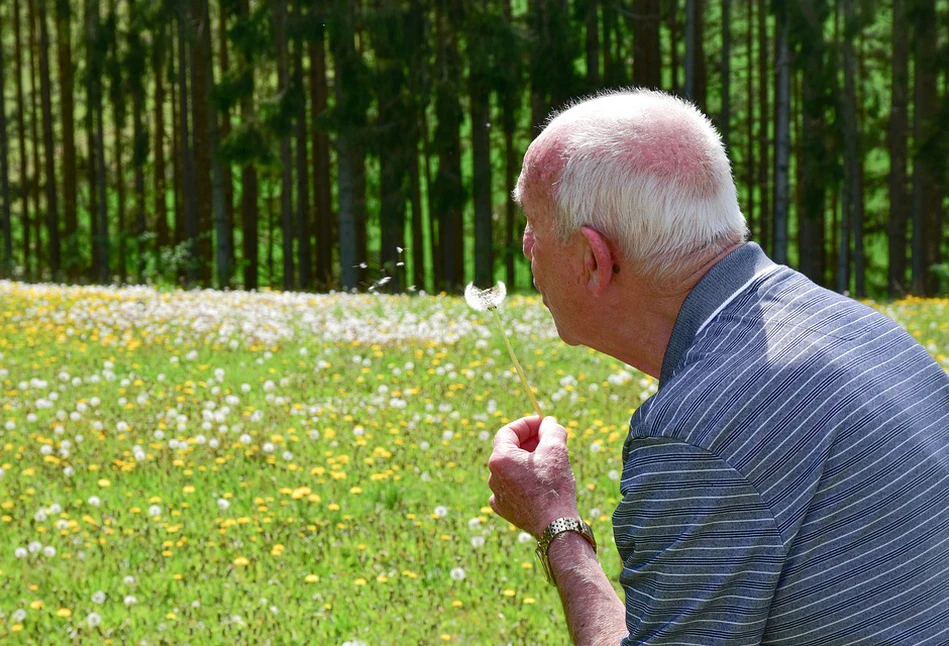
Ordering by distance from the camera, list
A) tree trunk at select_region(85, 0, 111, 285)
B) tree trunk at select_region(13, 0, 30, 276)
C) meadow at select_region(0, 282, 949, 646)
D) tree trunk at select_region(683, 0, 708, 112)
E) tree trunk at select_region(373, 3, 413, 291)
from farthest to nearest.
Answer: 1. tree trunk at select_region(13, 0, 30, 276)
2. tree trunk at select_region(85, 0, 111, 285)
3. tree trunk at select_region(683, 0, 708, 112)
4. tree trunk at select_region(373, 3, 413, 291)
5. meadow at select_region(0, 282, 949, 646)

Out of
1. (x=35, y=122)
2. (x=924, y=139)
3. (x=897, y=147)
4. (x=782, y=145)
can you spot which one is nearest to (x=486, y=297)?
(x=782, y=145)

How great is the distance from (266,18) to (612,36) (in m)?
9.44

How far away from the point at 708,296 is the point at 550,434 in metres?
0.64

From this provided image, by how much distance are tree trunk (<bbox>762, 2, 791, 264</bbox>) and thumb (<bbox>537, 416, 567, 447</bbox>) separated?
58.7 feet

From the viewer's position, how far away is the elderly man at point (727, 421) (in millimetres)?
1607

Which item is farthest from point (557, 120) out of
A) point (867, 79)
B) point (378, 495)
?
point (867, 79)

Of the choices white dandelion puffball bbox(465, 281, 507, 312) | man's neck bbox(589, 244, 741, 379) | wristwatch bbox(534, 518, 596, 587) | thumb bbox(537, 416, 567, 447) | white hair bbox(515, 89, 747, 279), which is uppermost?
white hair bbox(515, 89, 747, 279)

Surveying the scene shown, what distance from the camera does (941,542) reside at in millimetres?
1741

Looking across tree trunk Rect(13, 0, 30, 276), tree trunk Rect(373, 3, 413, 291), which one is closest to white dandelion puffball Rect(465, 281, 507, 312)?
tree trunk Rect(373, 3, 413, 291)

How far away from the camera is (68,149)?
101 ft

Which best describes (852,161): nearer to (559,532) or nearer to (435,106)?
(435,106)

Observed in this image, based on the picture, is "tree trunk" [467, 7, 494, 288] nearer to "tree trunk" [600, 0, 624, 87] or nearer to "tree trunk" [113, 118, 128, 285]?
"tree trunk" [600, 0, 624, 87]

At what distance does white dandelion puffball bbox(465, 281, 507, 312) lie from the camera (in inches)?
107

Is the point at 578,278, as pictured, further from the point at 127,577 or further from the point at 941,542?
the point at 127,577
